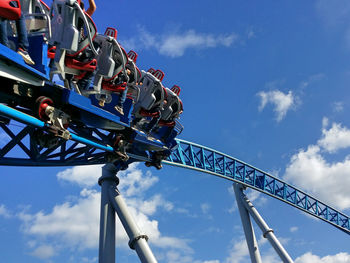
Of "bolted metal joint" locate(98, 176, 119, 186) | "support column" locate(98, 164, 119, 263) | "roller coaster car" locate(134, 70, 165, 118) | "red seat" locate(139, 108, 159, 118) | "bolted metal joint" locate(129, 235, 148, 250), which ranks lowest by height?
"bolted metal joint" locate(129, 235, 148, 250)

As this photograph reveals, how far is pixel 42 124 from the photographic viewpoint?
24.9 feet

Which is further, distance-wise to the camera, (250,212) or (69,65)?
(250,212)

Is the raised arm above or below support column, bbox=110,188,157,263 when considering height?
above

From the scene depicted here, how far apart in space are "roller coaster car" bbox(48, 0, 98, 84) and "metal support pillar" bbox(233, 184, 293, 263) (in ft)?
52.9

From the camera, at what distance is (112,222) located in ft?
39.2

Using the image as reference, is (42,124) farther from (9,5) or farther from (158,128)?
(158,128)

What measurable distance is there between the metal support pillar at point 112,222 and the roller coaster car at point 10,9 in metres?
7.08

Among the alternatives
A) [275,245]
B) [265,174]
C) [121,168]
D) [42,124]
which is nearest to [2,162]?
[42,124]

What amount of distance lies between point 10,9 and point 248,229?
719 inches

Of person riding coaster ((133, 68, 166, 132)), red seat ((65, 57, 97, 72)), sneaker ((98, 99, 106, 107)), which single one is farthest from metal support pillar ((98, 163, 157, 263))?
red seat ((65, 57, 97, 72))

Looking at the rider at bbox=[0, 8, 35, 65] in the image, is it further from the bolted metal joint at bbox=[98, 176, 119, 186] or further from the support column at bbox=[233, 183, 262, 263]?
the support column at bbox=[233, 183, 262, 263]

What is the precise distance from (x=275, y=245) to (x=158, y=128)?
11.4 metres

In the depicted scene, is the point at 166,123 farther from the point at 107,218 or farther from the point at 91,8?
the point at 91,8

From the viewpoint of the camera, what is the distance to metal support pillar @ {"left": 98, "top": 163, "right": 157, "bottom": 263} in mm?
10623
